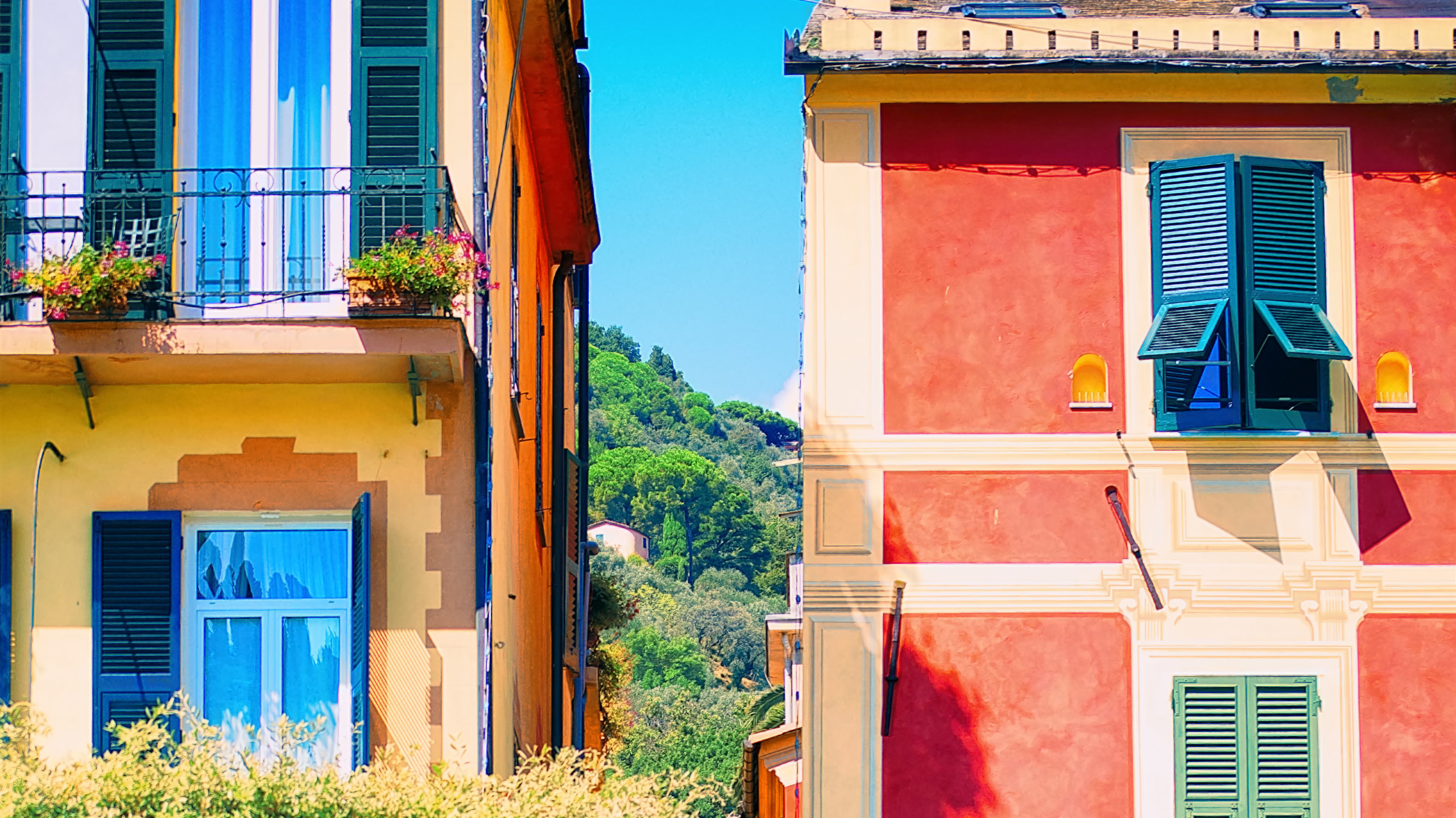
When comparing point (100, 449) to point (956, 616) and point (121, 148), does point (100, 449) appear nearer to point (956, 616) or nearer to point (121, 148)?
point (121, 148)

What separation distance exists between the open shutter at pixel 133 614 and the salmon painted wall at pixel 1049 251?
5.02 meters

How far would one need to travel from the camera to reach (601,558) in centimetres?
11325

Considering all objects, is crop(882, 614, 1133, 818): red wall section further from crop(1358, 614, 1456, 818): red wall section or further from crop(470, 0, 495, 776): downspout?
crop(470, 0, 495, 776): downspout

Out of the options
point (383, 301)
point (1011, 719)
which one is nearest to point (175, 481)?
point (383, 301)

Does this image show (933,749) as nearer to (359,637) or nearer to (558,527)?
(359,637)

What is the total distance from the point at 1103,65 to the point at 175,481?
683cm

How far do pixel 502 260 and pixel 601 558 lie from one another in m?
101

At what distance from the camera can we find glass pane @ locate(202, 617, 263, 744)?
1030 cm

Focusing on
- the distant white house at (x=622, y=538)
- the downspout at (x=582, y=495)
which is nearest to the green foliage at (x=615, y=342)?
the distant white house at (x=622, y=538)

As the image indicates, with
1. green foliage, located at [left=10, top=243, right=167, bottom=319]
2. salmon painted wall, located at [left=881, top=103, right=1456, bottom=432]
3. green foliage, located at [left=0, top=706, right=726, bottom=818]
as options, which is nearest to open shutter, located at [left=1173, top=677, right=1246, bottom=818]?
salmon painted wall, located at [left=881, top=103, right=1456, bottom=432]

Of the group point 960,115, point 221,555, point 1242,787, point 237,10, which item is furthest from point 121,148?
point 1242,787

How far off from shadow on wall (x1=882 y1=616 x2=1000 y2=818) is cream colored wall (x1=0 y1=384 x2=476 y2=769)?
11.3 ft

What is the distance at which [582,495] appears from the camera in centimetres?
2072

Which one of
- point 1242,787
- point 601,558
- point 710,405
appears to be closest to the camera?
point 1242,787
